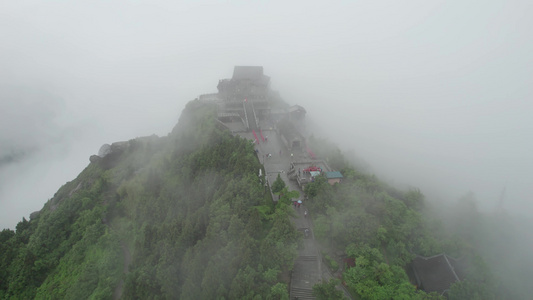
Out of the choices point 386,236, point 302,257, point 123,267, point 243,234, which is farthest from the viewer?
point 123,267

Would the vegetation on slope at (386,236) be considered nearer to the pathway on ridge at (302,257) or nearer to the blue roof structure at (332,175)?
the blue roof structure at (332,175)

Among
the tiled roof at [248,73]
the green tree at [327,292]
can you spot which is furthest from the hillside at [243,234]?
the tiled roof at [248,73]

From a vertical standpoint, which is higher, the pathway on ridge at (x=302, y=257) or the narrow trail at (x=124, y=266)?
the pathway on ridge at (x=302, y=257)

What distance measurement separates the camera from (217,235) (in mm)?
30469

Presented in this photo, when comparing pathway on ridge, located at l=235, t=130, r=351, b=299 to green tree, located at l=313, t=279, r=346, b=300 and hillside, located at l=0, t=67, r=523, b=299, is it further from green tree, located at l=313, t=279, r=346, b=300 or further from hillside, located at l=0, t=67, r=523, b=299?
green tree, located at l=313, t=279, r=346, b=300

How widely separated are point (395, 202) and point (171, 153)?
36939 mm

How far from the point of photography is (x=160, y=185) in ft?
162

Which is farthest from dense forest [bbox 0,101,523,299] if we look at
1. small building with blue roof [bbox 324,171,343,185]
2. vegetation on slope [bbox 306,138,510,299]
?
small building with blue roof [bbox 324,171,343,185]

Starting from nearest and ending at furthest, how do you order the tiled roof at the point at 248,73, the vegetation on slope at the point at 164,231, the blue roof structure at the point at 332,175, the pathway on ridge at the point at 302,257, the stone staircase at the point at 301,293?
1. the stone staircase at the point at 301,293
2. the pathway on ridge at the point at 302,257
3. the vegetation on slope at the point at 164,231
4. the blue roof structure at the point at 332,175
5. the tiled roof at the point at 248,73

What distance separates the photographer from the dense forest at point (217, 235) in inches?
1070

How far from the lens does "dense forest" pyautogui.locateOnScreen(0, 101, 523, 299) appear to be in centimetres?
2719

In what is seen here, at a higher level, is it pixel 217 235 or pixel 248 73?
pixel 248 73

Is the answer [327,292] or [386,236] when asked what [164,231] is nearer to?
[327,292]

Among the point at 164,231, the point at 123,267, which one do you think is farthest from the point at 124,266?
the point at 164,231
